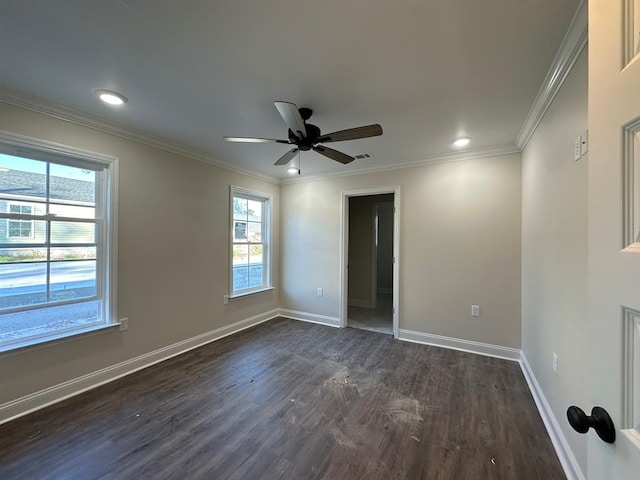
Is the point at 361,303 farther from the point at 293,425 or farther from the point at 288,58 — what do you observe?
the point at 288,58

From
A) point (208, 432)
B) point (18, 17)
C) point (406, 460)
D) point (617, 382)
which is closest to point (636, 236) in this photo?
point (617, 382)

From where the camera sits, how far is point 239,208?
4.16 metres

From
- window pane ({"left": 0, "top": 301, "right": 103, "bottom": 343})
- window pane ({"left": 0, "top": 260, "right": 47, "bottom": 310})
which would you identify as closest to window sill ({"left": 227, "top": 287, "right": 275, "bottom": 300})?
window pane ({"left": 0, "top": 301, "right": 103, "bottom": 343})

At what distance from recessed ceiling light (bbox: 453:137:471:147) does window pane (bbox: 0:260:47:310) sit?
410 cm

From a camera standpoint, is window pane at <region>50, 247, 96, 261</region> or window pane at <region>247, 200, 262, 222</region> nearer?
window pane at <region>50, 247, 96, 261</region>

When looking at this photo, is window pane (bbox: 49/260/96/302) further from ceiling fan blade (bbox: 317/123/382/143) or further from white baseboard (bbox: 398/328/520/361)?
white baseboard (bbox: 398/328/520/361)

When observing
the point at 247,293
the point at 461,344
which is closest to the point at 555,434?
the point at 461,344

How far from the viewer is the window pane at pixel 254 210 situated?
14.3ft

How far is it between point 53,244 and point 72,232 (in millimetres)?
170

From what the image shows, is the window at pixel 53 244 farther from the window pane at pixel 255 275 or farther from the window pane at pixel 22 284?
the window pane at pixel 255 275

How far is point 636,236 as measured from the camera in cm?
53

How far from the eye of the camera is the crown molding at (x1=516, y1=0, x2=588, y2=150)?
1.35m

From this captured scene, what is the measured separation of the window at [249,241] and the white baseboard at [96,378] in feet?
2.53

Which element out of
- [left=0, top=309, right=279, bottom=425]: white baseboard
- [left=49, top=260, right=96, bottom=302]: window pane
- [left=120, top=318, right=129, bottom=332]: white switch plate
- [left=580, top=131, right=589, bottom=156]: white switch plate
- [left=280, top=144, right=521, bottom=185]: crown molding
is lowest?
[left=0, top=309, right=279, bottom=425]: white baseboard
